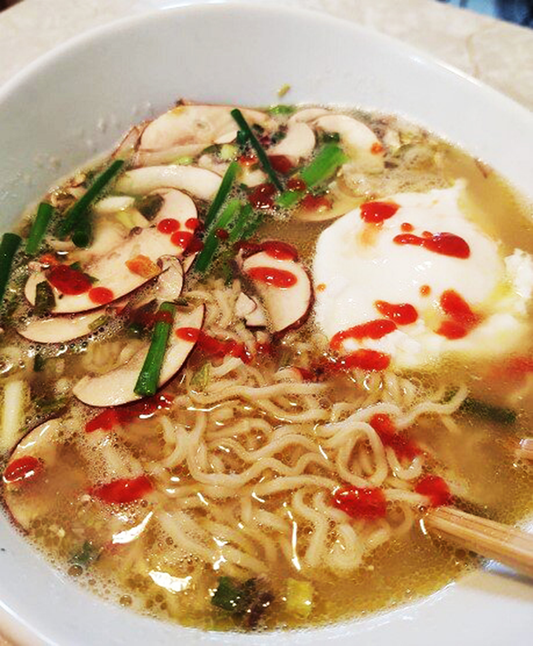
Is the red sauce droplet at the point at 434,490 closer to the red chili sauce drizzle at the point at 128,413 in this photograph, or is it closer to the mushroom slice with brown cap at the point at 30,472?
the red chili sauce drizzle at the point at 128,413

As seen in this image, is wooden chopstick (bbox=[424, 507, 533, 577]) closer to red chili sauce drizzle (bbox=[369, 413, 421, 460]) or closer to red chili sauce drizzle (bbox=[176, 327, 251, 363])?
red chili sauce drizzle (bbox=[369, 413, 421, 460])

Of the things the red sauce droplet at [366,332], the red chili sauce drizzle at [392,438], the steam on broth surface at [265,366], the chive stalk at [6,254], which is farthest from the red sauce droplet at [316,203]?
the chive stalk at [6,254]

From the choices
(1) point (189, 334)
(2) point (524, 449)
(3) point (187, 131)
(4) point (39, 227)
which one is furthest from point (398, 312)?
(4) point (39, 227)

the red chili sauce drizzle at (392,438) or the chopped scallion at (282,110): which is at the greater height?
the chopped scallion at (282,110)

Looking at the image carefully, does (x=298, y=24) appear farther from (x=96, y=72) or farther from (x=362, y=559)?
(x=362, y=559)

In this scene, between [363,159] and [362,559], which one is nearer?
[362,559]

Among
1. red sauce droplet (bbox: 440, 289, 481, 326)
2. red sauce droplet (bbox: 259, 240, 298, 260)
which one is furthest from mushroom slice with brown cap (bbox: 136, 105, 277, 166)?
red sauce droplet (bbox: 440, 289, 481, 326)

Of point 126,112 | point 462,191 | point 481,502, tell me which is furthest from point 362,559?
point 126,112
